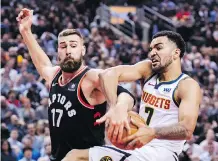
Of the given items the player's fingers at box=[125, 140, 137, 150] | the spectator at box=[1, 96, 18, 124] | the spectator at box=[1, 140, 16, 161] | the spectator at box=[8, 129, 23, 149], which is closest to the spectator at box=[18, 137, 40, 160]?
the spectator at box=[8, 129, 23, 149]

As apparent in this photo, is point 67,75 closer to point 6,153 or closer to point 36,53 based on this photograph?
point 36,53

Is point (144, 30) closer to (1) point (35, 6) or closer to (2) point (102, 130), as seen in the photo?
(1) point (35, 6)

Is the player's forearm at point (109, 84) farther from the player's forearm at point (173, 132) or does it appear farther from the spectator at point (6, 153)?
the spectator at point (6, 153)

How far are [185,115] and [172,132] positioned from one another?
36 centimetres

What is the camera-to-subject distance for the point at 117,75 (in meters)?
5.65

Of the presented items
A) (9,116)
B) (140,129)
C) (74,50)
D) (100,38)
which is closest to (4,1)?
(100,38)

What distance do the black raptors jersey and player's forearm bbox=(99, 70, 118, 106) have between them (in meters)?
0.47

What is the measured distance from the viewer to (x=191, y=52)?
65.6ft

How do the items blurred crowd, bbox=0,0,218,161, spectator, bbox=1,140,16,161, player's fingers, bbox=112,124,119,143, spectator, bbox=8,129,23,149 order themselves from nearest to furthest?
player's fingers, bbox=112,124,119,143, spectator, bbox=1,140,16,161, spectator, bbox=8,129,23,149, blurred crowd, bbox=0,0,218,161

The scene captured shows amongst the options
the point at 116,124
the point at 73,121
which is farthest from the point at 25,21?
the point at 116,124

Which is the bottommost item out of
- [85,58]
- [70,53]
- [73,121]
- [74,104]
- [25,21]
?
[85,58]

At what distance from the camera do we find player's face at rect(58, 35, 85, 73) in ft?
19.7

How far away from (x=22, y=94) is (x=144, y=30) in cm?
1090

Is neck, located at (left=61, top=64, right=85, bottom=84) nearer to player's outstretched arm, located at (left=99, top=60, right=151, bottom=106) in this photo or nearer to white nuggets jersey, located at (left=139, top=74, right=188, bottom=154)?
player's outstretched arm, located at (left=99, top=60, right=151, bottom=106)
